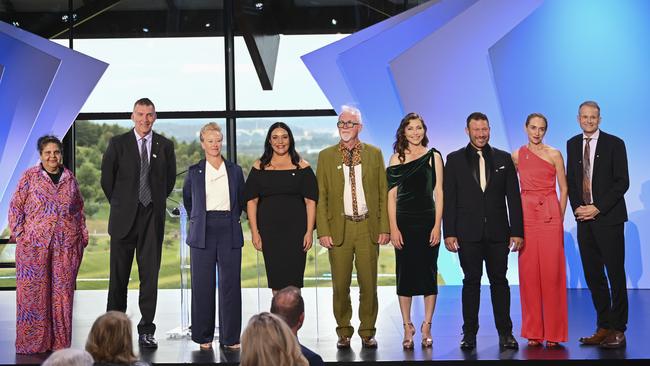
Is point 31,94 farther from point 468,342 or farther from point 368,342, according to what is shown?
point 468,342

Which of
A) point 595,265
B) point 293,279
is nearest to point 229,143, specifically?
point 293,279

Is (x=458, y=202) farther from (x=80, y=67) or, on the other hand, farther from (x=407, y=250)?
(x=80, y=67)

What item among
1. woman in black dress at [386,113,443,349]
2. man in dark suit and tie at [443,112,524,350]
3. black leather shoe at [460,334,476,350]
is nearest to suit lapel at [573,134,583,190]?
man in dark suit and tie at [443,112,524,350]

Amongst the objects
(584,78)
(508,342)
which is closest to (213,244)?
(508,342)

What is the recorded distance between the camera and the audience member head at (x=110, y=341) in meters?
3.32

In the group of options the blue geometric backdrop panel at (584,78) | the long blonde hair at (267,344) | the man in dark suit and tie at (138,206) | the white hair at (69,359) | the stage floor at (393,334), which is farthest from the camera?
the blue geometric backdrop panel at (584,78)

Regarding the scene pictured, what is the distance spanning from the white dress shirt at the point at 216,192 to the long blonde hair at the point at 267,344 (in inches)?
110

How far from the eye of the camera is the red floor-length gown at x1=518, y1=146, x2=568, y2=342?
5.58 meters

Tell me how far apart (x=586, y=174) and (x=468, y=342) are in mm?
1277

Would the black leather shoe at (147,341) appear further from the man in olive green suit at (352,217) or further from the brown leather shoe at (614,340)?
the brown leather shoe at (614,340)

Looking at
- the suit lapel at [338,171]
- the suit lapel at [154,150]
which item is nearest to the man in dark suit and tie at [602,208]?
the suit lapel at [338,171]

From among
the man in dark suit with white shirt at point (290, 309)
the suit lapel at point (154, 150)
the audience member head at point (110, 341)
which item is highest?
the suit lapel at point (154, 150)

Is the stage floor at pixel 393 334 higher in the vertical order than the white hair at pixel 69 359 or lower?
lower

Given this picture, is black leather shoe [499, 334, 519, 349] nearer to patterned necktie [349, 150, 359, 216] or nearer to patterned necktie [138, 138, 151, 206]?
patterned necktie [349, 150, 359, 216]
